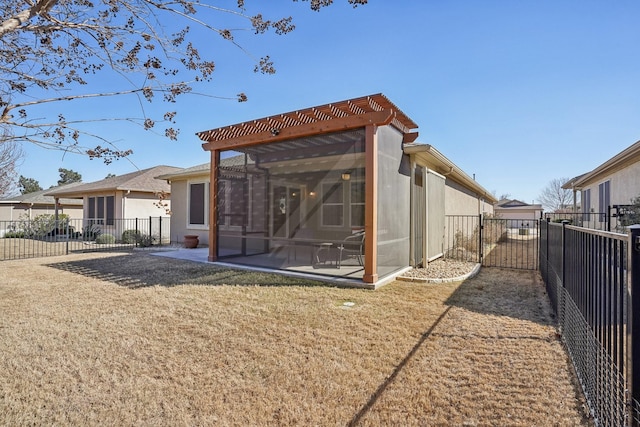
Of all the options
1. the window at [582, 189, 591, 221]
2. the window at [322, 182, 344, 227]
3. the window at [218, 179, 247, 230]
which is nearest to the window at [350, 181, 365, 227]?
the window at [322, 182, 344, 227]

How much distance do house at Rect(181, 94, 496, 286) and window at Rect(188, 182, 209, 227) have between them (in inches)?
1.5

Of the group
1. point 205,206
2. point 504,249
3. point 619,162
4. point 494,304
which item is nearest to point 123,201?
point 205,206

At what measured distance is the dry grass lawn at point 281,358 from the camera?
7.32 ft

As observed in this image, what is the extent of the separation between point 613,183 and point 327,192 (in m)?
10.2

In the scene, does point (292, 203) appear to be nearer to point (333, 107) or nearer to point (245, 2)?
point (333, 107)

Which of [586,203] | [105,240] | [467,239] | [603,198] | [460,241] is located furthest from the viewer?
[586,203]

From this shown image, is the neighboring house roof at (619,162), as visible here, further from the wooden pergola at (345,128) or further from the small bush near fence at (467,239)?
the wooden pergola at (345,128)

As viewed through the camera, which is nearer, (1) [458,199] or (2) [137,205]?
(1) [458,199]

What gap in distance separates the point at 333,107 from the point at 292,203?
20.4 feet

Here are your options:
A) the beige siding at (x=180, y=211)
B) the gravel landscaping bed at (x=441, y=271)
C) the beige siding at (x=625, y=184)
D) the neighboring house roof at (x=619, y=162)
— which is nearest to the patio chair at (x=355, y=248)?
the gravel landscaping bed at (x=441, y=271)

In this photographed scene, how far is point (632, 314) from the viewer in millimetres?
1458

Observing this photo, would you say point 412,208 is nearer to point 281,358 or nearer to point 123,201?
point 281,358

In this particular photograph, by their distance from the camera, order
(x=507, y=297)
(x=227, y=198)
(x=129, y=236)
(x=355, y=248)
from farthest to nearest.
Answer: (x=129, y=236) → (x=227, y=198) → (x=355, y=248) → (x=507, y=297)

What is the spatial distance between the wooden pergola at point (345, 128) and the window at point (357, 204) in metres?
3.49
